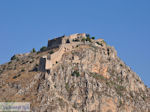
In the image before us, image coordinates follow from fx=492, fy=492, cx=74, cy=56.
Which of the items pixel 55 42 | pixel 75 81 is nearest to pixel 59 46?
pixel 55 42

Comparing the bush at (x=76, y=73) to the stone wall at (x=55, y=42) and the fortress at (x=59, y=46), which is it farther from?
the stone wall at (x=55, y=42)

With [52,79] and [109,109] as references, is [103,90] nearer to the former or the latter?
[109,109]

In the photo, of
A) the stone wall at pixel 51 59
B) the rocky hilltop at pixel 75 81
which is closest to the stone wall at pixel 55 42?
the rocky hilltop at pixel 75 81

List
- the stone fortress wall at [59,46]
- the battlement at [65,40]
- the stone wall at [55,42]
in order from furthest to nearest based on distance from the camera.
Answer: the stone wall at [55,42] < the battlement at [65,40] < the stone fortress wall at [59,46]

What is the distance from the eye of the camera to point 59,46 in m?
160

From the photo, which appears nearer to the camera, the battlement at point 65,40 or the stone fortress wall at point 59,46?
the stone fortress wall at point 59,46

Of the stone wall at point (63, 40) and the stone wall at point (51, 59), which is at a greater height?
the stone wall at point (63, 40)

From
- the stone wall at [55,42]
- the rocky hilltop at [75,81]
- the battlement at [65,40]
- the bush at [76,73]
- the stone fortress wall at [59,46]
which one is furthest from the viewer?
the stone wall at [55,42]

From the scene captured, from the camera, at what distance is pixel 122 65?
162 m

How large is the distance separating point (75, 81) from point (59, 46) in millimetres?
20838

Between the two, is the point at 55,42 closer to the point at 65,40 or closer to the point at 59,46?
the point at 65,40

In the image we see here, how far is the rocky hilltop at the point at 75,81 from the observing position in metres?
135

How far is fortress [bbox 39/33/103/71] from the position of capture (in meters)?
144

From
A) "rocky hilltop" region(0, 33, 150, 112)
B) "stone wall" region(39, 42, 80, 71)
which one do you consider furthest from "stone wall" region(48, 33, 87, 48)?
"stone wall" region(39, 42, 80, 71)
